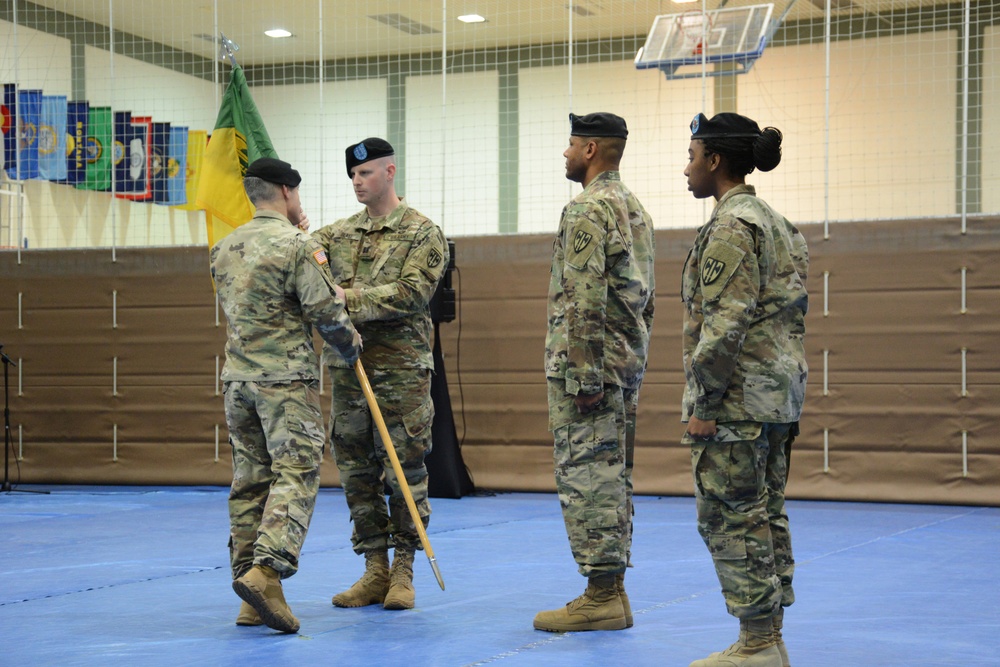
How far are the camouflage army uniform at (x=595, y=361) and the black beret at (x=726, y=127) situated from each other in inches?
24.4

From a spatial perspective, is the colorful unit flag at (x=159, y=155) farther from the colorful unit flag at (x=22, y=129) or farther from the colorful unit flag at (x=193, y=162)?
the colorful unit flag at (x=22, y=129)

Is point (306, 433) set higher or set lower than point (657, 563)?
higher

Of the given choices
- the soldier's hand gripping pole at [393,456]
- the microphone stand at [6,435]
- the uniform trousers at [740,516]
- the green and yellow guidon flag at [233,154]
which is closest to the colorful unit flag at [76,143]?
the microphone stand at [6,435]

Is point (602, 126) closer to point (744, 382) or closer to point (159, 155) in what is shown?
point (744, 382)

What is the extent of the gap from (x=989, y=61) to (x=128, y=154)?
695cm

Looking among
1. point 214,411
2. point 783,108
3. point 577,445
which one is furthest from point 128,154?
point 577,445

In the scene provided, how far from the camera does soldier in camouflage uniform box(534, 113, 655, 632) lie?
3811 mm

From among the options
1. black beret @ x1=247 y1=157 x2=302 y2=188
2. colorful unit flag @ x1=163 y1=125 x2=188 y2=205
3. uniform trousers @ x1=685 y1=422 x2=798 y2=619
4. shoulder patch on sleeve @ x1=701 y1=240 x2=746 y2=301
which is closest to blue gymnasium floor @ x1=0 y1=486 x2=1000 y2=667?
uniform trousers @ x1=685 y1=422 x2=798 y2=619

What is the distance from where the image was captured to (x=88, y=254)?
30.6 ft

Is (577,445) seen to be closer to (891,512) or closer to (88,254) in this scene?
(891,512)

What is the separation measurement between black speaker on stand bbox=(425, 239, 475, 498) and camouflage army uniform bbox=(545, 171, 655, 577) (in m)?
3.96

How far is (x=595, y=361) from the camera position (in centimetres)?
381

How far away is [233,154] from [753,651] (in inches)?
148

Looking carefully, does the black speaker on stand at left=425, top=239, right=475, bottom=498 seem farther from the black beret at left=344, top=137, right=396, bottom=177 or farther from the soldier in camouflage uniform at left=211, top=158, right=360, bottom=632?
the soldier in camouflage uniform at left=211, top=158, right=360, bottom=632
